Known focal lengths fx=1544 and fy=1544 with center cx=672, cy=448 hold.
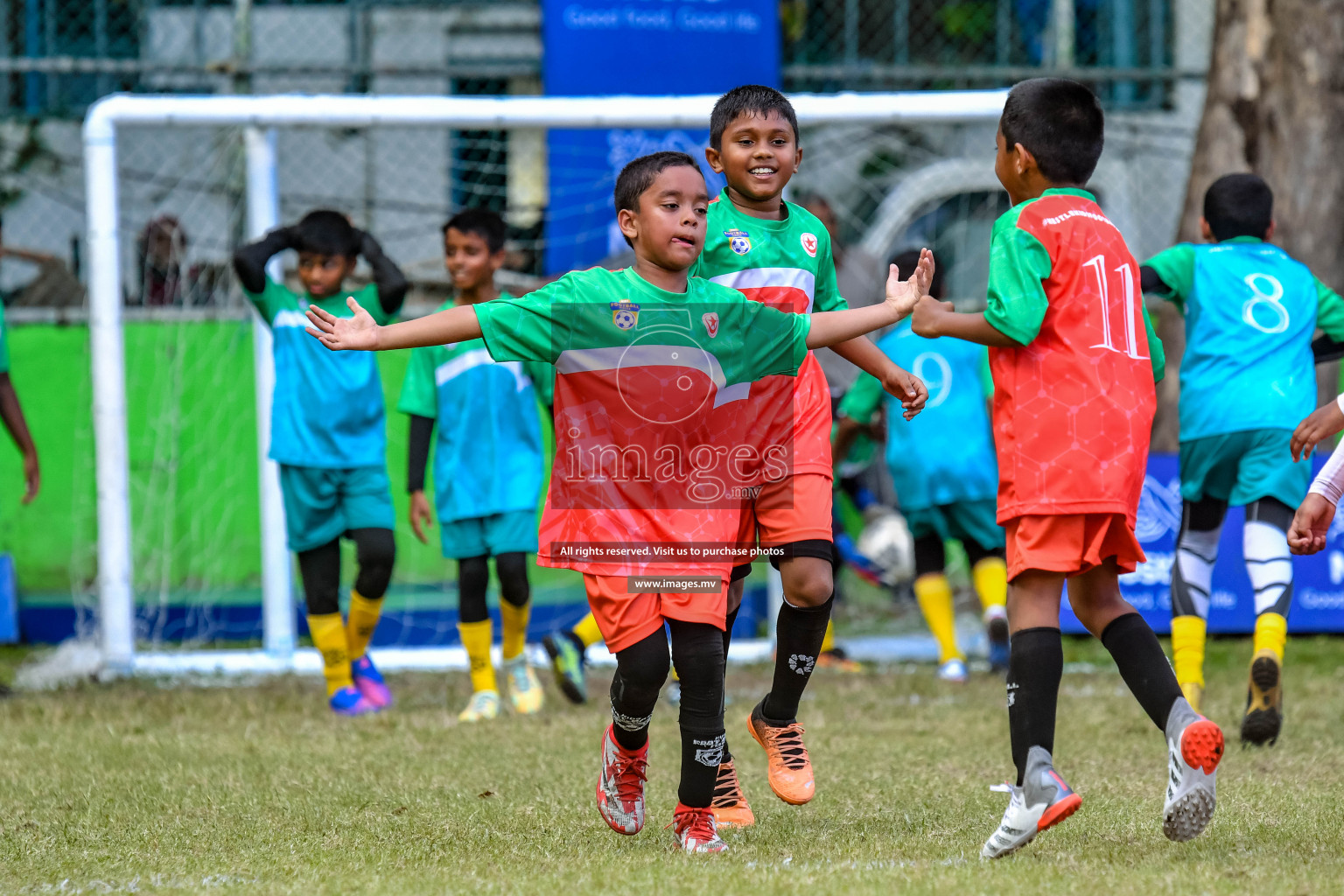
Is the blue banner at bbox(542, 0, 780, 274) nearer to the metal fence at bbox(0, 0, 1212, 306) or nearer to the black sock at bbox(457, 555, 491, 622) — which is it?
the metal fence at bbox(0, 0, 1212, 306)

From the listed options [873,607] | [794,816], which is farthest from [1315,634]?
[794,816]

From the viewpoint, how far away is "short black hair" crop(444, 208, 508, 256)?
18.4 ft

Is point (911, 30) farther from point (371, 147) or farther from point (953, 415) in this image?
point (953, 415)

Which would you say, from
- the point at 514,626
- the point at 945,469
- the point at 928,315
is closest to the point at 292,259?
the point at 514,626

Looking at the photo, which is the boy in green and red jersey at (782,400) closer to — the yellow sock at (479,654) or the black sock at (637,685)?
the black sock at (637,685)

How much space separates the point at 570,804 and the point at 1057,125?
78.8 inches

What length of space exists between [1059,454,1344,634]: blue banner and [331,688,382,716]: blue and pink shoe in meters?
3.35

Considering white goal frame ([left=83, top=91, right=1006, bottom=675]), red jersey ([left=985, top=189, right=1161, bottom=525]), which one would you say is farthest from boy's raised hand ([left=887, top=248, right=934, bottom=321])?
white goal frame ([left=83, top=91, right=1006, bottom=675])

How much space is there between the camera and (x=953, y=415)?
6.67 m

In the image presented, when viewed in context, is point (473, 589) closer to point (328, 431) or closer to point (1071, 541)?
point (328, 431)

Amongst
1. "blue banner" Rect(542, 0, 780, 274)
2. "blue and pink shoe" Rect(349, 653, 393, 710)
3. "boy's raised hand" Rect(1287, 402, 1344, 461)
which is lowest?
"blue and pink shoe" Rect(349, 653, 393, 710)

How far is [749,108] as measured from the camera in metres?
3.74

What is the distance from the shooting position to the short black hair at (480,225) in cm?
561

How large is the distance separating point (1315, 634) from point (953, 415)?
237 centimetres
